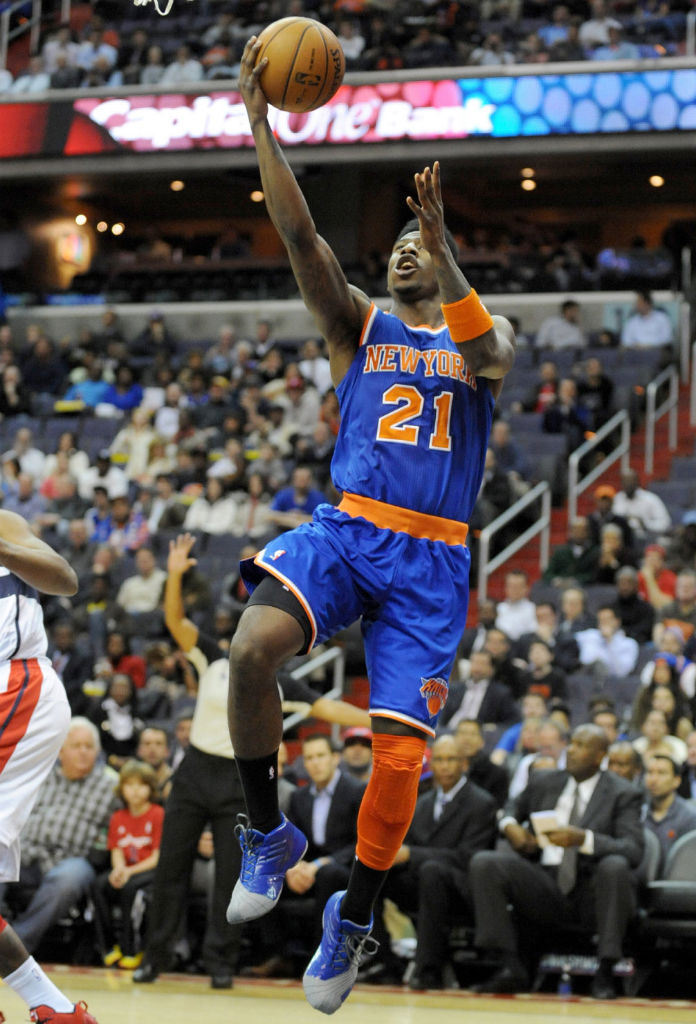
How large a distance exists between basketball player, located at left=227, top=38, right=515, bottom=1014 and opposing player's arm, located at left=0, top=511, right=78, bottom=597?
0.81 meters

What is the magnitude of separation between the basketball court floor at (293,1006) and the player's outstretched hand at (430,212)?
360 cm

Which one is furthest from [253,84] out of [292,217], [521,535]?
[521,535]

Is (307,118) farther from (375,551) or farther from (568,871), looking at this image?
(375,551)

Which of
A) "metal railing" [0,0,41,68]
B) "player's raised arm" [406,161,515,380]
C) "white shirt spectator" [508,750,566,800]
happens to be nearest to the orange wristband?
"player's raised arm" [406,161,515,380]

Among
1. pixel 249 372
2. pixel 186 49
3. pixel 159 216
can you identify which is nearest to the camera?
pixel 249 372

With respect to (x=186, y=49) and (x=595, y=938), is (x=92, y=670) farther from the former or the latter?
(x=186, y=49)

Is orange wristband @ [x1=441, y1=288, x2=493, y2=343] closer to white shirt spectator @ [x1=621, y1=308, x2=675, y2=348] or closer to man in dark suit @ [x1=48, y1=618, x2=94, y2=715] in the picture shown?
man in dark suit @ [x1=48, y1=618, x2=94, y2=715]

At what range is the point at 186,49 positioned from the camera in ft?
73.3

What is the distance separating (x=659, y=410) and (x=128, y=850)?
385 inches

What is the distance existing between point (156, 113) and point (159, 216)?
6.99 meters

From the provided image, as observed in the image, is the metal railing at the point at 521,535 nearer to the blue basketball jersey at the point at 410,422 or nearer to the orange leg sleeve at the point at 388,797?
the blue basketball jersey at the point at 410,422

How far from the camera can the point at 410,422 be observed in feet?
16.9

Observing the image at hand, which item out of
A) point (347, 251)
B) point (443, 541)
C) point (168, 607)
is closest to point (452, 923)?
point (168, 607)

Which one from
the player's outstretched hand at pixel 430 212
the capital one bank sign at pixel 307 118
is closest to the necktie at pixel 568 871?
the player's outstretched hand at pixel 430 212
